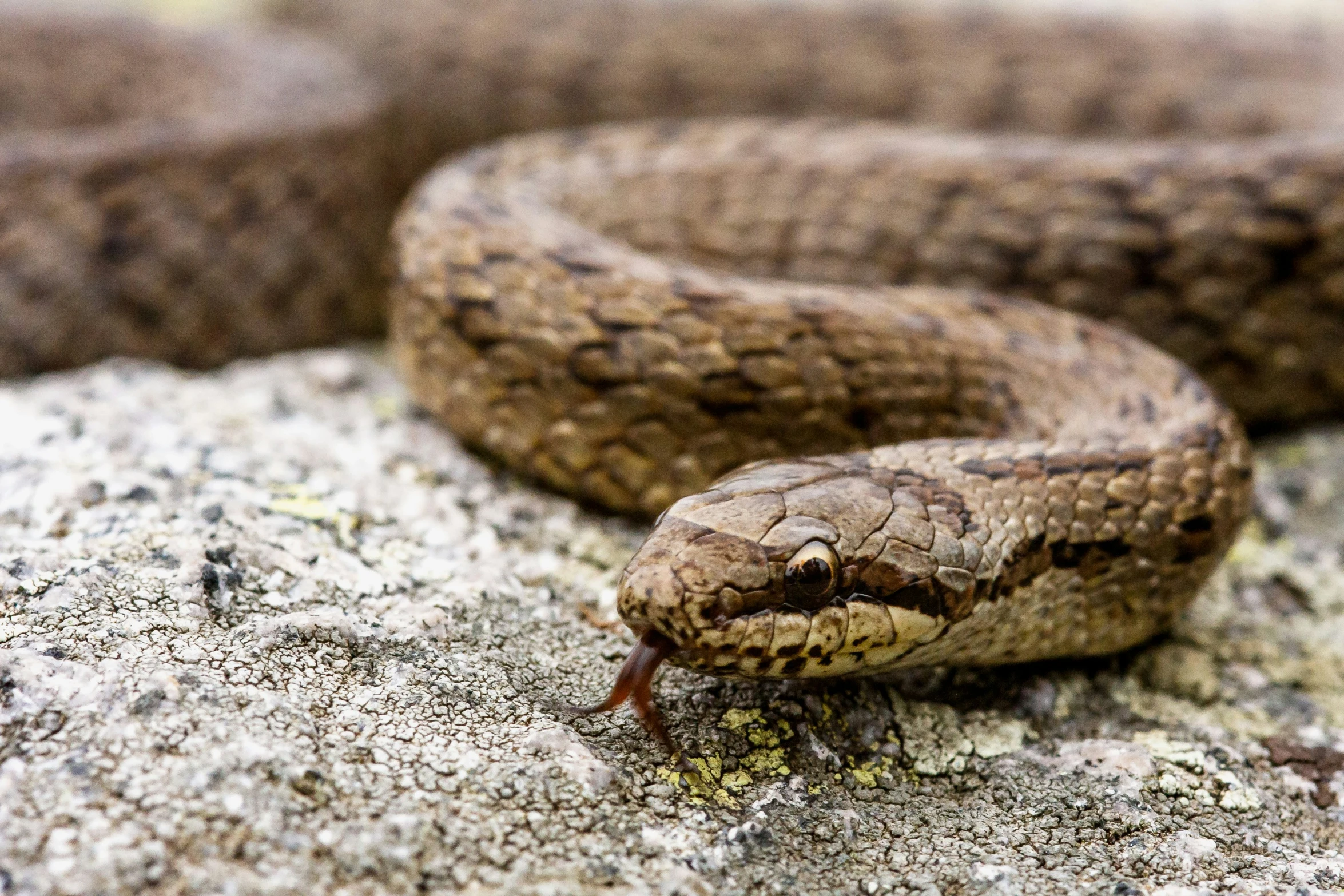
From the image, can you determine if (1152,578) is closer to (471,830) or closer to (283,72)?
(471,830)

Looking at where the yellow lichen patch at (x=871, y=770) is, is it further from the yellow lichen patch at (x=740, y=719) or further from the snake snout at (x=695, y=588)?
the snake snout at (x=695, y=588)

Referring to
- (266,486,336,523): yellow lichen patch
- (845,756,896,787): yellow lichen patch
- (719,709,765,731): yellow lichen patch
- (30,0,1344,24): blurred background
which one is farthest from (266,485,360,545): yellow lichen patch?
(30,0,1344,24): blurred background

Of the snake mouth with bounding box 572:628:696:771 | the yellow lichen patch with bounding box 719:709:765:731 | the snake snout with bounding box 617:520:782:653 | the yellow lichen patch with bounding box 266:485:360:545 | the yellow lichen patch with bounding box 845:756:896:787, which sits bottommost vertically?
the yellow lichen patch with bounding box 266:485:360:545

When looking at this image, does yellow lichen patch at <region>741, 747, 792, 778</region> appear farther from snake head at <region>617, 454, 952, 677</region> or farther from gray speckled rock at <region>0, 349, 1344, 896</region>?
snake head at <region>617, 454, 952, 677</region>

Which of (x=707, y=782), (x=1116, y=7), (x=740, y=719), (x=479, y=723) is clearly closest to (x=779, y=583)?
(x=740, y=719)

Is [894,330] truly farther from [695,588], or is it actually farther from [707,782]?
[707,782]

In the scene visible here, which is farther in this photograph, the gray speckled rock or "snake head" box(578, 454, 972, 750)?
"snake head" box(578, 454, 972, 750)

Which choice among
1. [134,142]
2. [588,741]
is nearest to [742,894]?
[588,741]

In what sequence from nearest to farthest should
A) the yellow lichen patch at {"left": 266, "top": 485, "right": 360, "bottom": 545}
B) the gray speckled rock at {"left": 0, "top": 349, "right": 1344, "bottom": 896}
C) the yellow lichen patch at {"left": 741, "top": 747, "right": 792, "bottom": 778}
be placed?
the gray speckled rock at {"left": 0, "top": 349, "right": 1344, "bottom": 896}, the yellow lichen patch at {"left": 741, "top": 747, "right": 792, "bottom": 778}, the yellow lichen patch at {"left": 266, "top": 485, "right": 360, "bottom": 545}
